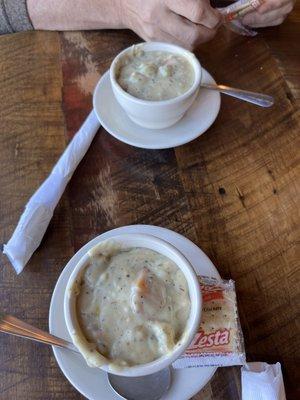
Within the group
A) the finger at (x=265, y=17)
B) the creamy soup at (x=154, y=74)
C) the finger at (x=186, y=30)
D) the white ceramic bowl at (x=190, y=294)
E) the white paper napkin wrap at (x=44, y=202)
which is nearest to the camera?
the white ceramic bowl at (x=190, y=294)

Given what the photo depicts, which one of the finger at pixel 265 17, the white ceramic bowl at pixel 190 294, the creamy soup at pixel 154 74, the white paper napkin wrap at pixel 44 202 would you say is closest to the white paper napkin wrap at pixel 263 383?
the white ceramic bowl at pixel 190 294

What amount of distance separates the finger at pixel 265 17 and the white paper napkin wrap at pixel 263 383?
897 mm

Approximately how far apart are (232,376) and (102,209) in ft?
1.29

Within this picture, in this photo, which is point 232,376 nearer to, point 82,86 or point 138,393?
point 138,393

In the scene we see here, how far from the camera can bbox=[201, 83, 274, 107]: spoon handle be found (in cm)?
103

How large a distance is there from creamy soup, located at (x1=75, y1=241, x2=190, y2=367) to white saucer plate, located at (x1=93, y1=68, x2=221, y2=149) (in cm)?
37

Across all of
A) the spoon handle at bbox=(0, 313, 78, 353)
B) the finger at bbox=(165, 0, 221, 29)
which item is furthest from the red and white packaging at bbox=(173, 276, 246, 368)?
the finger at bbox=(165, 0, 221, 29)

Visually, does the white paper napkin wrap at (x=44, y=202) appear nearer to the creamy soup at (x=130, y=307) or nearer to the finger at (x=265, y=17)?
the creamy soup at (x=130, y=307)

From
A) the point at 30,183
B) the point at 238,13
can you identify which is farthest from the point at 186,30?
the point at 30,183

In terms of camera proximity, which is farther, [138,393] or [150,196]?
[150,196]

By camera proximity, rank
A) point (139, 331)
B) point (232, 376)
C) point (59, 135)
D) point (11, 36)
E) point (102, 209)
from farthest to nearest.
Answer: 1. point (11, 36)
2. point (59, 135)
3. point (102, 209)
4. point (232, 376)
5. point (139, 331)

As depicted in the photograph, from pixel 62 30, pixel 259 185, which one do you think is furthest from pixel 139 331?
pixel 62 30

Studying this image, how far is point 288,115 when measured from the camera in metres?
1.03

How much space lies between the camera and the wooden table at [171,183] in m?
0.74
